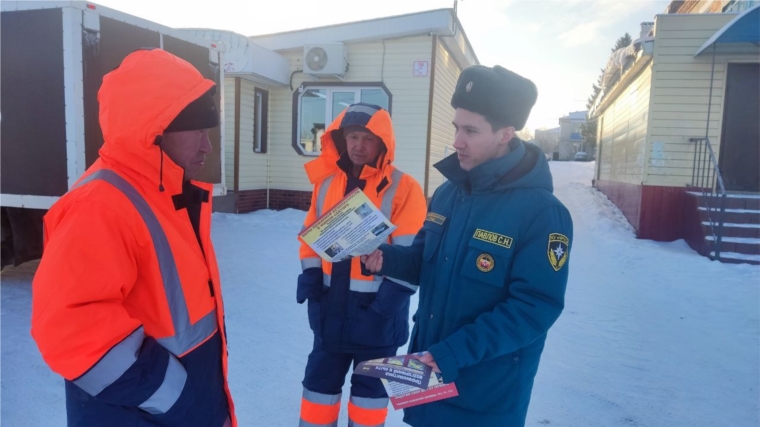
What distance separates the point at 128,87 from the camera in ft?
4.68

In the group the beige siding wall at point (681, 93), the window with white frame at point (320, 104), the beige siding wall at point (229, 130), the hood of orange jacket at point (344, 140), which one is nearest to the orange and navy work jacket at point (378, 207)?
the hood of orange jacket at point (344, 140)

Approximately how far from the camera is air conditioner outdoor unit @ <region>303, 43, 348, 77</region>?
10438 mm

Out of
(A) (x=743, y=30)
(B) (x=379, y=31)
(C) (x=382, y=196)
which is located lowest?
(C) (x=382, y=196)

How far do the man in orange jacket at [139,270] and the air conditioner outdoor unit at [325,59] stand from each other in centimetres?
924

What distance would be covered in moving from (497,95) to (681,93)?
960 centimetres

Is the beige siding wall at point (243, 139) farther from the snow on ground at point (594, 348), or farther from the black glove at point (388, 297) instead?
the black glove at point (388, 297)

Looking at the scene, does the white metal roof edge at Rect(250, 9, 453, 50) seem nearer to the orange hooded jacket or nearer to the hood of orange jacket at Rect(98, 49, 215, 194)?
the orange hooded jacket

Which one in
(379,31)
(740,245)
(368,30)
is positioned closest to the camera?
(740,245)

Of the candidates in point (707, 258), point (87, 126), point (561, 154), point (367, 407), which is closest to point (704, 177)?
point (707, 258)

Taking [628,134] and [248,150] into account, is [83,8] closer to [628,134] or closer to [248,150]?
[248,150]

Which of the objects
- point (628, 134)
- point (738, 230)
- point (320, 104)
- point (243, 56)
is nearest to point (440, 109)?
point (320, 104)

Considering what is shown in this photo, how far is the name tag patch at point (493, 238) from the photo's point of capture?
1672mm

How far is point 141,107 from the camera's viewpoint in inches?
56.3

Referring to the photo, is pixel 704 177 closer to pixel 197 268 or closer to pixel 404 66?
pixel 404 66
